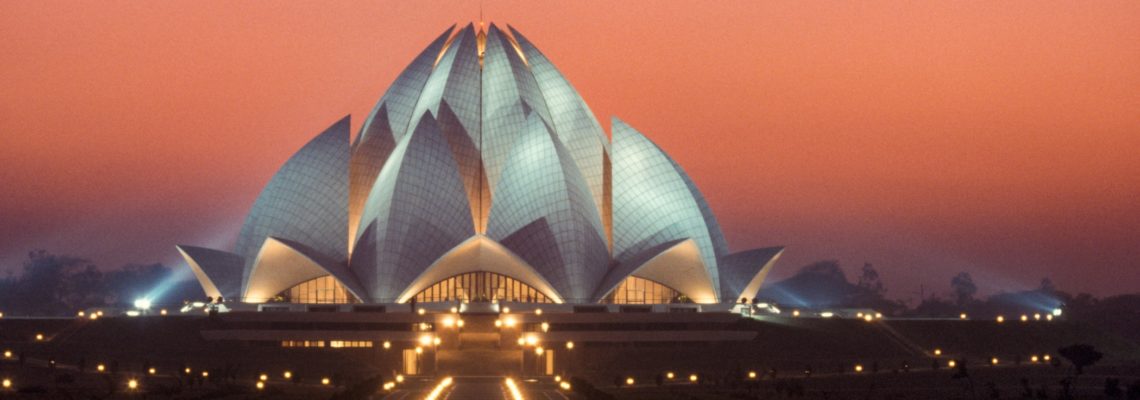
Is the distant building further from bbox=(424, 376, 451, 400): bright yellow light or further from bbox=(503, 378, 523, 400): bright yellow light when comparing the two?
bbox=(503, 378, 523, 400): bright yellow light

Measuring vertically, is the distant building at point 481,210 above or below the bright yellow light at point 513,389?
above

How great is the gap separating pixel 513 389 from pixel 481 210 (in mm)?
23969

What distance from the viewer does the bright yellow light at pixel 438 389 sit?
152ft

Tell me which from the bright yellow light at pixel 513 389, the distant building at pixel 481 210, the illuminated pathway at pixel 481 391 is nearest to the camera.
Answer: the bright yellow light at pixel 513 389

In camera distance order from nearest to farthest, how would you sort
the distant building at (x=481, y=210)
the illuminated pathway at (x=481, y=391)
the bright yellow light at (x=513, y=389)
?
the bright yellow light at (x=513, y=389) → the illuminated pathway at (x=481, y=391) → the distant building at (x=481, y=210)

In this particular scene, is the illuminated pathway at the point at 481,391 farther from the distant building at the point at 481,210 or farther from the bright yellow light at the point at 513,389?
the distant building at the point at 481,210

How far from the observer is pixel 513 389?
5162cm

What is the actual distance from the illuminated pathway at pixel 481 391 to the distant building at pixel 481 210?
12.9m

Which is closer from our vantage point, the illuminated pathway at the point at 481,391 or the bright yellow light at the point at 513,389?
the bright yellow light at the point at 513,389

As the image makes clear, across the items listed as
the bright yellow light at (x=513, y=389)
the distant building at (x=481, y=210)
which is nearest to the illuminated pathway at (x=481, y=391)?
the bright yellow light at (x=513, y=389)

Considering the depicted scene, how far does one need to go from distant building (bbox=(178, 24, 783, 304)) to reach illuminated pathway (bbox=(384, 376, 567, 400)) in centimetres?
1293

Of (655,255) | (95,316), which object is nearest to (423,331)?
(655,255)

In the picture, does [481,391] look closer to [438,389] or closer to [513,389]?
[513,389]

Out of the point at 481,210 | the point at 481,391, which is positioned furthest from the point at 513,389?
the point at 481,210
